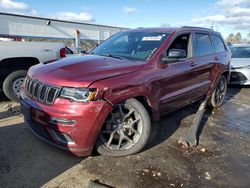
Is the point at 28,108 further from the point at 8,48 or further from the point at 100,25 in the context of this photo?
the point at 100,25

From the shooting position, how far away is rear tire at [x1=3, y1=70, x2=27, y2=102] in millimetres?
5906

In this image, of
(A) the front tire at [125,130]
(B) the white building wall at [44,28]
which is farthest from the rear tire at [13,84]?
(B) the white building wall at [44,28]

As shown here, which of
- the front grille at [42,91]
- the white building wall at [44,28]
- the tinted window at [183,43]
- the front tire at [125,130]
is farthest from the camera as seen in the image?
the white building wall at [44,28]

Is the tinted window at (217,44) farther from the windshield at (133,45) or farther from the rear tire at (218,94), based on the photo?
the windshield at (133,45)

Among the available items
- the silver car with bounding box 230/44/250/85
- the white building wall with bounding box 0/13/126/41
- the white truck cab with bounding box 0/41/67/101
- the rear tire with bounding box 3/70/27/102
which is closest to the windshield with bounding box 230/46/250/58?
the silver car with bounding box 230/44/250/85

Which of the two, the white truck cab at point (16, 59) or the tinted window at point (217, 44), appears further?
the tinted window at point (217, 44)

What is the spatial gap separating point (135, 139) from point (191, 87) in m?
1.80

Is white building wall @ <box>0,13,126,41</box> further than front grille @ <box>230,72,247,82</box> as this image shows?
Yes

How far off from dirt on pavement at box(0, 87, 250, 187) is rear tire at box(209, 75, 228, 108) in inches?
59.7

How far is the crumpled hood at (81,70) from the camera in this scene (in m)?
3.28

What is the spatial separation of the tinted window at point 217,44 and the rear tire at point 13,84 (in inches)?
174

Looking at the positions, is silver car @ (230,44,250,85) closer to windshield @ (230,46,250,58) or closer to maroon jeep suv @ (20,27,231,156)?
windshield @ (230,46,250,58)

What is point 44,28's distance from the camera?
18453 millimetres

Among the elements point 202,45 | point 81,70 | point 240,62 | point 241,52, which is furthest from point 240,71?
point 81,70
